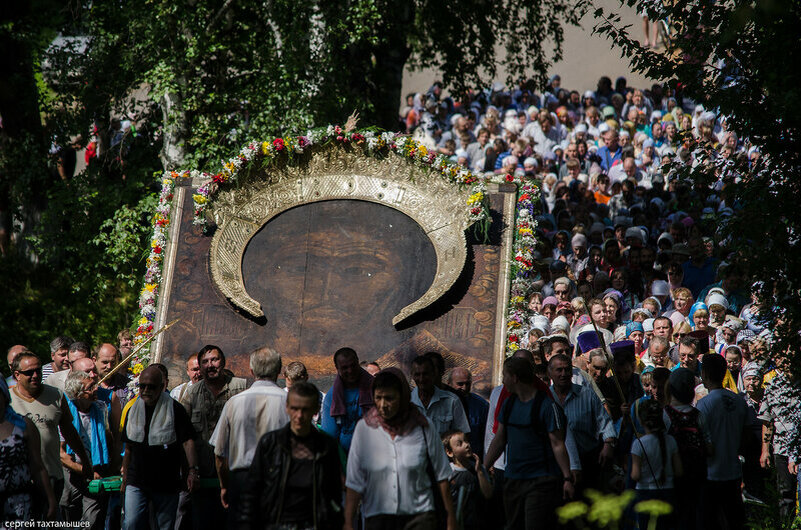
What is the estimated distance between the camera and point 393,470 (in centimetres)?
696

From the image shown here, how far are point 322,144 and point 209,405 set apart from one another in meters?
5.36

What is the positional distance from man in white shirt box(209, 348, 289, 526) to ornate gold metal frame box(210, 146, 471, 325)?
5.13 meters

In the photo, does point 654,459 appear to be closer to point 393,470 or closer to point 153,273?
point 393,470

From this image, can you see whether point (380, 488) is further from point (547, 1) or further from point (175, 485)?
point (547, 1)

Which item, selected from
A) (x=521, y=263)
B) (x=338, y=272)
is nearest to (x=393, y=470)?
(x=521, y=263)

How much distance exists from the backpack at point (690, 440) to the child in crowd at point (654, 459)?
18 centimetres

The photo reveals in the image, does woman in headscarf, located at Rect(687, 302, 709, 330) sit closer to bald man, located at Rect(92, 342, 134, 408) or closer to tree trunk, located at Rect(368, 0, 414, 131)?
bald man, located at Rect(92, 342, 134, 408)

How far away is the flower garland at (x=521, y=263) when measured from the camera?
1305 centimetres

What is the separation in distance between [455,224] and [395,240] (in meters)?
0.80

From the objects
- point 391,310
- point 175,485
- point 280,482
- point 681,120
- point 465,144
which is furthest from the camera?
point 465,144

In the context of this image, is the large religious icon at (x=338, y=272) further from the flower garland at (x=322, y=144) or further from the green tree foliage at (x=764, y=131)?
the green tree foliage at (x=764, y=131)

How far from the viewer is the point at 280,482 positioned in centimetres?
663

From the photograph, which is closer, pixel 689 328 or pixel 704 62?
pixel 704 62

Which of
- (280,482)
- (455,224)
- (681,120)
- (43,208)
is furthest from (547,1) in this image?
(280,482)
